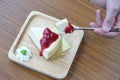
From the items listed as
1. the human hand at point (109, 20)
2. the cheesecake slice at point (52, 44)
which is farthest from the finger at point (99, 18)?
the cheesecake slice at point (52, 44)

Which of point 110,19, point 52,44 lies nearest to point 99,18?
point 110,19

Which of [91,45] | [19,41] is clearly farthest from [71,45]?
[19,41]

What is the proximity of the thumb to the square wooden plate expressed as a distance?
10 centimetres

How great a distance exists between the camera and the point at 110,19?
31.4 inches

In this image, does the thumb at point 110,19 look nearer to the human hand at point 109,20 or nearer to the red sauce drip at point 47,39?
the human hand at point 109,20

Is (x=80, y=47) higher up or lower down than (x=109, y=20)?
lower down

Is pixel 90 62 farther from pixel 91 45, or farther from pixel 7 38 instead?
pixel 7 38

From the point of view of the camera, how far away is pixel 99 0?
0.98 metres

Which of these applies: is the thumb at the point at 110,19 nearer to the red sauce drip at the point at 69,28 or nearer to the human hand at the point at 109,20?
the human hand at the point at 109,20

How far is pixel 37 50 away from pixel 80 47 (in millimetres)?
149

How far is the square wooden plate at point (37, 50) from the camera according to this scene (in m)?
0.77

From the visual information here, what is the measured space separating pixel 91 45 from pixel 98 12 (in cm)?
11

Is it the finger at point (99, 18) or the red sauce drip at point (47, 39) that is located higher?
the finger at point (99, 18)

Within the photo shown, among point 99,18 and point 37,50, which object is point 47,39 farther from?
point 99,18
